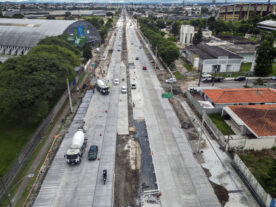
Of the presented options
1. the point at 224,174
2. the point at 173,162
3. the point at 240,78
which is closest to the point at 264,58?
the point at 240,78

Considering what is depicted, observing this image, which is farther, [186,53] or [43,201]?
[186,53]

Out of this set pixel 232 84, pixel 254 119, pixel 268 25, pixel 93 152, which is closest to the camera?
pixel 93 152

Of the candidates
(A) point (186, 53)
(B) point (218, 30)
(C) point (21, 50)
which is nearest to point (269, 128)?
(A) point (186, 53)

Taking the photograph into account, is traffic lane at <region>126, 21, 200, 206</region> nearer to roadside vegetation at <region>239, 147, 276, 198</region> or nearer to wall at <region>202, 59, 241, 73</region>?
roadside vegetation at <region>239, 147, 276, 198</region>

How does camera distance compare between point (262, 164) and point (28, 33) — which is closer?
point (262, 164)

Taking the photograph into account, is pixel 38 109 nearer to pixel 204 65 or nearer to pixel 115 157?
pixel 115 157

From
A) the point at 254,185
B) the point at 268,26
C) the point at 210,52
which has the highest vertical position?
the point at 268,26

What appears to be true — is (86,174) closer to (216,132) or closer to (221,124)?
(216,132)
